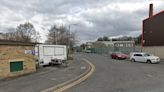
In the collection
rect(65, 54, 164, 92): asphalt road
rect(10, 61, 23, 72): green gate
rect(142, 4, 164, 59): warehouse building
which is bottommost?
rect(65, 54, 164, 92): asphalt road

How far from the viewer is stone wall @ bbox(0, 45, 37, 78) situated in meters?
14.3

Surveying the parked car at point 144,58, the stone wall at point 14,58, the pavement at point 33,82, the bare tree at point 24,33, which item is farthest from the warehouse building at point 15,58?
the bare tree at point 24,33

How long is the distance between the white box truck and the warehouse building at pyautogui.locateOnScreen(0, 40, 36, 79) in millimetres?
5617

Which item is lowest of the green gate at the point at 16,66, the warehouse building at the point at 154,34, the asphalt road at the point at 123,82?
the asphalt road at the point at 123,82

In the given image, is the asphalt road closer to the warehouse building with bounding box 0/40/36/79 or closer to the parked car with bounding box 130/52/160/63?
the warehouse building with bounding box 0/40/36/79

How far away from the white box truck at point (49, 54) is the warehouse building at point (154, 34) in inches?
897

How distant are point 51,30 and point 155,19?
178 ft

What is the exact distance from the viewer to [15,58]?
51.3ft

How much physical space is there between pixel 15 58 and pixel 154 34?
36.2 metres

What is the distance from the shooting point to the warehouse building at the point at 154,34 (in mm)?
42188

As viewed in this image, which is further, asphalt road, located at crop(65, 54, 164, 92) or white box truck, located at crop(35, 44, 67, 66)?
white box truck, located at crop(35, 44, 67, 66)

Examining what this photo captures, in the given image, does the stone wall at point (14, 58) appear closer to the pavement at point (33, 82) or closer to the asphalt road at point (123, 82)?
the pavement at point (33, 82)

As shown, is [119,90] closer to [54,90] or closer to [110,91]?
[110,91]

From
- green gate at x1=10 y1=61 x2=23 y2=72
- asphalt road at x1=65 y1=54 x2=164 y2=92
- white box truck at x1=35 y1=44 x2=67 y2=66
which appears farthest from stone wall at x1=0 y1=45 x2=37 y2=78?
white box truck at x1=35 y1=44 x2=67 y2=66
